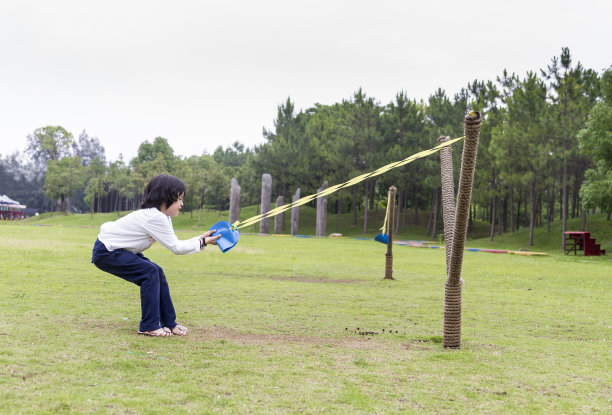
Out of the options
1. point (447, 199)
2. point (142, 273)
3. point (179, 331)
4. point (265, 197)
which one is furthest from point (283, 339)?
point (265, 197)

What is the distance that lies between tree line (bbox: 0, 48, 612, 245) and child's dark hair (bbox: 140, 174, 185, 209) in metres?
25.9

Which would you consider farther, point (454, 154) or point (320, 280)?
point (454, 154)

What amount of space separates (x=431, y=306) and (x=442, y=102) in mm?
42750

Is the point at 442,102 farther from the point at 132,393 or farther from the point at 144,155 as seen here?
the point at 144,155

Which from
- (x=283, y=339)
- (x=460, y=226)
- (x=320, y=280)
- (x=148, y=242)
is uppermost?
(x=460, y=226)

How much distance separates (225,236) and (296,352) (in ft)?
4.50

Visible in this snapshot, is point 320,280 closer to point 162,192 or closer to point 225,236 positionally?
point 225,236

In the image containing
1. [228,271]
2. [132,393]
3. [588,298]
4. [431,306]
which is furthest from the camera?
[228,271]

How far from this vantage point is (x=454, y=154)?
41719 mm

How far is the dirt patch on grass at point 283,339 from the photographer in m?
5.59

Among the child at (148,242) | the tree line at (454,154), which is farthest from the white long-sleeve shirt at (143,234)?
the tree line at (454,154)

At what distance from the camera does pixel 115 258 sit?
5664 mm

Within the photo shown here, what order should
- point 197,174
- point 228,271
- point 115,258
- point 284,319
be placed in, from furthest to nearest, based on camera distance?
point 197,174 → point 228,271 → point 284,319 → point 115,258

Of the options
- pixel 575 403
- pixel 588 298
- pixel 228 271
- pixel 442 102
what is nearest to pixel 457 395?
pixel 575 403
